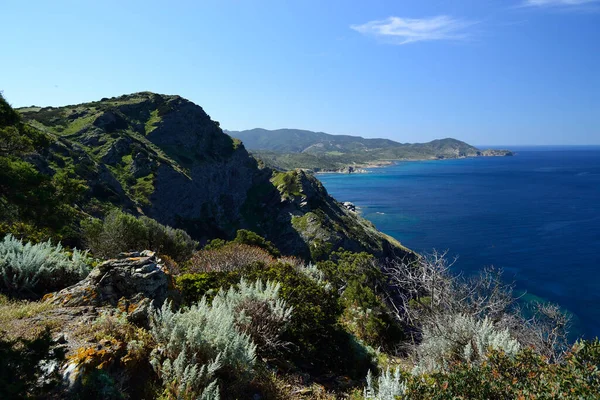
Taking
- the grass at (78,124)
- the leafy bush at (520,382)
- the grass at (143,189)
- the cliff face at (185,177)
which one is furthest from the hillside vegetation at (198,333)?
the grass at (78,124)

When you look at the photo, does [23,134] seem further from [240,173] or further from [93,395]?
[240,173]

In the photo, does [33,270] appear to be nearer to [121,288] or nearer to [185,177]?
[121,288]

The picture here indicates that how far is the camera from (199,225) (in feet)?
249

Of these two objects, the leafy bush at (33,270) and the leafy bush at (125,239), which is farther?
the leafy bush at (125,239)

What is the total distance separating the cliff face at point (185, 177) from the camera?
203 ft

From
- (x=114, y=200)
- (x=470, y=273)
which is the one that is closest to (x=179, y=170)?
(x=114, y=200)

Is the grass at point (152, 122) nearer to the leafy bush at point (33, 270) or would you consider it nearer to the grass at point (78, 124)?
the grass at point (78, 124)

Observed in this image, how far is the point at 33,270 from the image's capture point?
8438 millimetres

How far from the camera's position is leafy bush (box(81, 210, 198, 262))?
16203mm

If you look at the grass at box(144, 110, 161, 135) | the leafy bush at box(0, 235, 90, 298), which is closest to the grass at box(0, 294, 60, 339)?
the leafy bush at box(0, 235, 90, 298)

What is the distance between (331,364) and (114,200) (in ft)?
173

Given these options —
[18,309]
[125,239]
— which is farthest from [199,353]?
[125,239]

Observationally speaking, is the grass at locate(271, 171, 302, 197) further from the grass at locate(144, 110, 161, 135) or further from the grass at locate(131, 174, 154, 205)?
the grass at locate(131, 174, 154, 205)

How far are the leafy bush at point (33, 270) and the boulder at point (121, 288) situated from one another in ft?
3.91
